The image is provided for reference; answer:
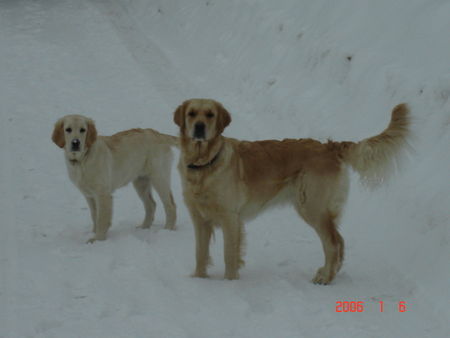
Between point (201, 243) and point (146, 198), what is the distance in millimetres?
1653

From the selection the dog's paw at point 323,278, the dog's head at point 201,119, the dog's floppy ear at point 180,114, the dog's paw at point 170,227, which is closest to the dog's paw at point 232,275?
the dog's paw at point 323,278

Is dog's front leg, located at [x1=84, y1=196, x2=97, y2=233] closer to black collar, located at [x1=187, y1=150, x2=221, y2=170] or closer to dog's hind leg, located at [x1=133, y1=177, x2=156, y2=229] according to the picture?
dog's hind leg, located at [x1=133, y1=177, x2=156, y2=229]

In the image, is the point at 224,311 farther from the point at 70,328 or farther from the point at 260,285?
the point at 70,328

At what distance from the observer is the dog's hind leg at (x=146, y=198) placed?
6070 mm

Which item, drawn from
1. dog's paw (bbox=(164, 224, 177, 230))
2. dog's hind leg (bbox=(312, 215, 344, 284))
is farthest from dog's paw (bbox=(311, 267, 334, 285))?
dog's paw (bbox=(164, 224, 177, 230))

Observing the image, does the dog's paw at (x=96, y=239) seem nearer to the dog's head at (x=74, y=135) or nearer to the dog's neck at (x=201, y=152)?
the dog's head at (x=74, y=135)

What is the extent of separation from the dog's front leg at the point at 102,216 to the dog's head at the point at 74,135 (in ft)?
1.54

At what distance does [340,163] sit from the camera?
4707 millimetres

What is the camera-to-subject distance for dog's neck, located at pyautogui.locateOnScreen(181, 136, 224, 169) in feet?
15.0

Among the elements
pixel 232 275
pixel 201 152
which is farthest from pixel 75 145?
pixel 232 275

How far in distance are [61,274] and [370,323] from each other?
96.7 inches

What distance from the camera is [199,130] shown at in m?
4.46

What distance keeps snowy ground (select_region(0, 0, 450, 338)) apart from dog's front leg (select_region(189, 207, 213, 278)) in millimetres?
133

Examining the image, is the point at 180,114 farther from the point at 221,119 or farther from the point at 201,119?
the point at 221,119
